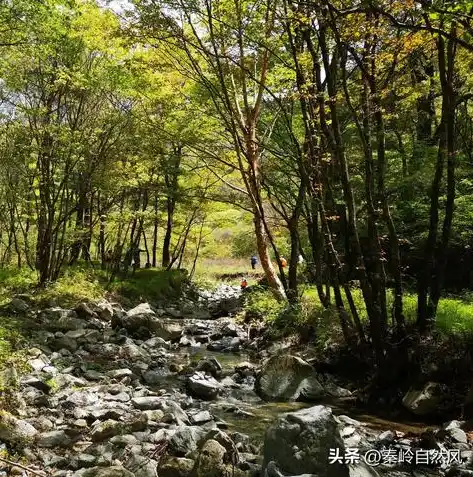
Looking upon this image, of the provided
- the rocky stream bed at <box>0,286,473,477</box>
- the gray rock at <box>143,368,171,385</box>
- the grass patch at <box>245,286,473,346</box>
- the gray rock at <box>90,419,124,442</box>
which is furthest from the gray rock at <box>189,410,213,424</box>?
the grass patch at <box>245,286,473,346</box>

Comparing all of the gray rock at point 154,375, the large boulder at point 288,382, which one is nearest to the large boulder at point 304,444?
the large boulder at point 288,382

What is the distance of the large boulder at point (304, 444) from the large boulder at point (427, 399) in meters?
2.80

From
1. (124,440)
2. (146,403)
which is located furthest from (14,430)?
(146,403)

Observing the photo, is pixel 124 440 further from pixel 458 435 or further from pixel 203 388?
pixel 458 435

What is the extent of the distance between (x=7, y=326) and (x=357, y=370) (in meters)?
6.75

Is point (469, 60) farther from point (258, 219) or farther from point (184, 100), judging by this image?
point (184, 100)

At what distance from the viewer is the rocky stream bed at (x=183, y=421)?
474cm

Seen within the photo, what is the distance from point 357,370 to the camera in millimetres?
Answer: 9102

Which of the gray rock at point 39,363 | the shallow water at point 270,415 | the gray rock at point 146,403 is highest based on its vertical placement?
the gray rock at point 39,363

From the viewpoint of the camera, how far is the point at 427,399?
277 inches

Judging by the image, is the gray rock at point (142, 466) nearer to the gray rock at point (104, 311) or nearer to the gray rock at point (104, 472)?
the gray rock at point (104, 472)

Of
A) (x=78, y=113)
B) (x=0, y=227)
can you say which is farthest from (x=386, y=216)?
(x=0, y=227)

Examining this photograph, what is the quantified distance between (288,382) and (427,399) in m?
2.38

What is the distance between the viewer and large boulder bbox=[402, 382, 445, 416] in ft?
23.1
